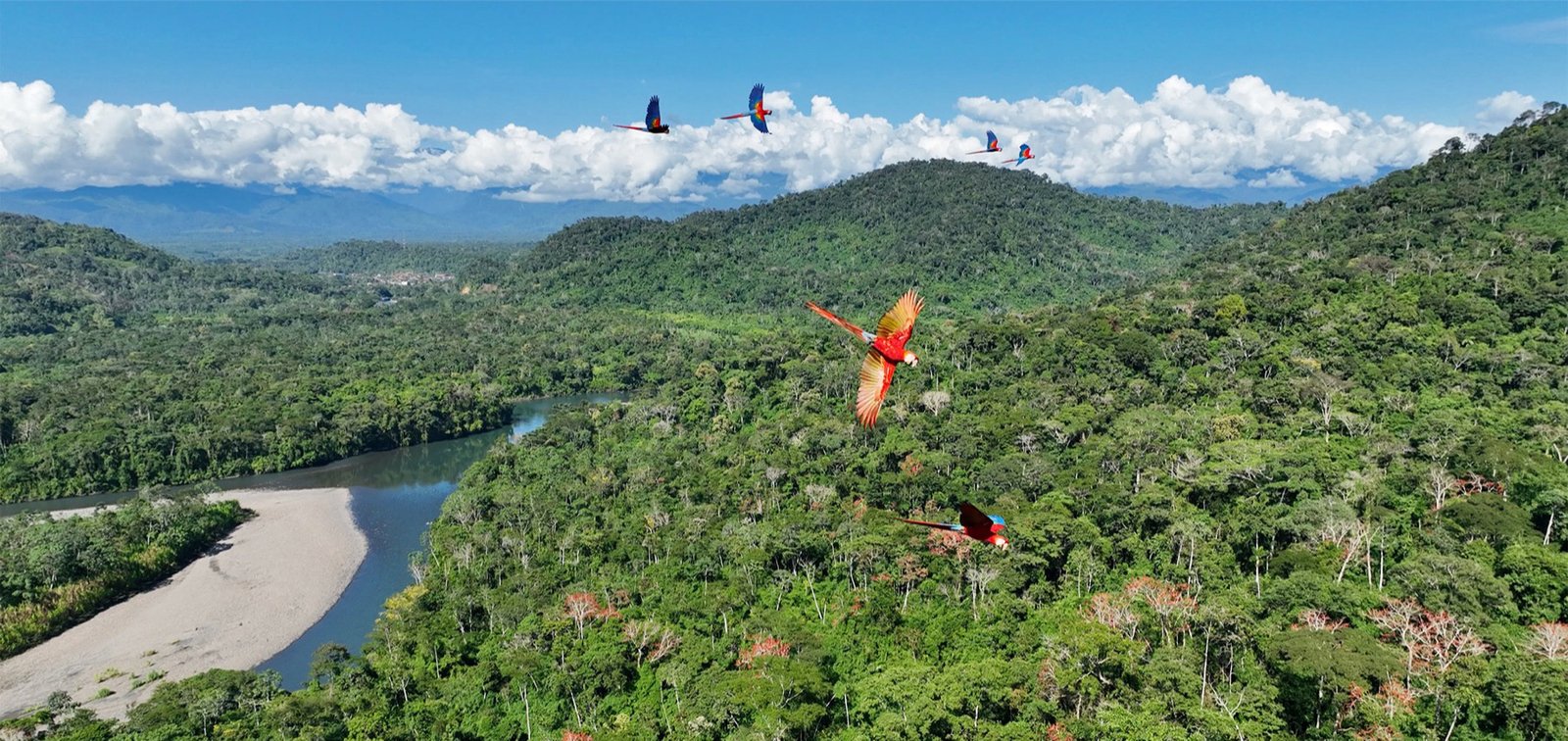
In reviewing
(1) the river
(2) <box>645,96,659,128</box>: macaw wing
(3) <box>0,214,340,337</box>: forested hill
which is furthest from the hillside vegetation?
(2) <box>645,96,659,128</box>: macaw wing

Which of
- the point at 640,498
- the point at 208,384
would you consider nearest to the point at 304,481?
the point at 208,384

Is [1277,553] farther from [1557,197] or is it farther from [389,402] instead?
[389,402]


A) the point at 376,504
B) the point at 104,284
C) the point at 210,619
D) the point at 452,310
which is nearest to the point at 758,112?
the point at 210,619

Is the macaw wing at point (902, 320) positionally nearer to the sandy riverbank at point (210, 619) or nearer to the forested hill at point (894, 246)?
the sandy riverbank at point (210, 619)

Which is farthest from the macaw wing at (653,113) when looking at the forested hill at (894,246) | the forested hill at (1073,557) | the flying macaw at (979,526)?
the forested hill at (894,246)

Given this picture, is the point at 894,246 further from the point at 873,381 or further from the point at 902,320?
the point at 873,381
